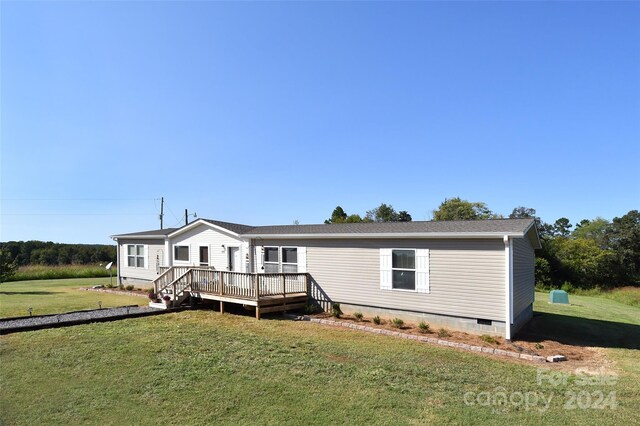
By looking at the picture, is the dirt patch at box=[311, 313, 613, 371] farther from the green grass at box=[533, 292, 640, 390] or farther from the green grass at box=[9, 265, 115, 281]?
the green grass at box=[9, 265, 115, 281]

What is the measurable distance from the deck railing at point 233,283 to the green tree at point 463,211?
3084 cm

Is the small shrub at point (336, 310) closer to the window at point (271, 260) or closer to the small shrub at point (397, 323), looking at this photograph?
the small shrub at point (397, 323)

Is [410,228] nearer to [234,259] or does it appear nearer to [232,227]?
[234,259]

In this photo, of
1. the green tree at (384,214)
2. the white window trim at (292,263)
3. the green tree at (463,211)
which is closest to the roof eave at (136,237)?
the white window trim at (292,263)

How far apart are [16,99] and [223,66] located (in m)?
6.74

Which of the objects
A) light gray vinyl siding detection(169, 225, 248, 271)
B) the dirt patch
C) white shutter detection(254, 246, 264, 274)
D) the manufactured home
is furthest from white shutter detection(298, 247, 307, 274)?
the dirt patch

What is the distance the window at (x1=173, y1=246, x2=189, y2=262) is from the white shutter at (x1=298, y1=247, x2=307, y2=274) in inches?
264

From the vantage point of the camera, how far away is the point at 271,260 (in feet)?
46.8

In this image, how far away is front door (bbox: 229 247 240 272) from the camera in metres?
15.3

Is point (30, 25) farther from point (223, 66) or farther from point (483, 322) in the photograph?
point (483, 322)

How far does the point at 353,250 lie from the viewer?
12.0m

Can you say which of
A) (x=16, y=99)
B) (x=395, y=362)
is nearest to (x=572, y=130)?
(x=395, y=362)

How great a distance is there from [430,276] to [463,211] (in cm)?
3204

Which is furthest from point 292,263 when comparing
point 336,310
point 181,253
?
point 181,253
